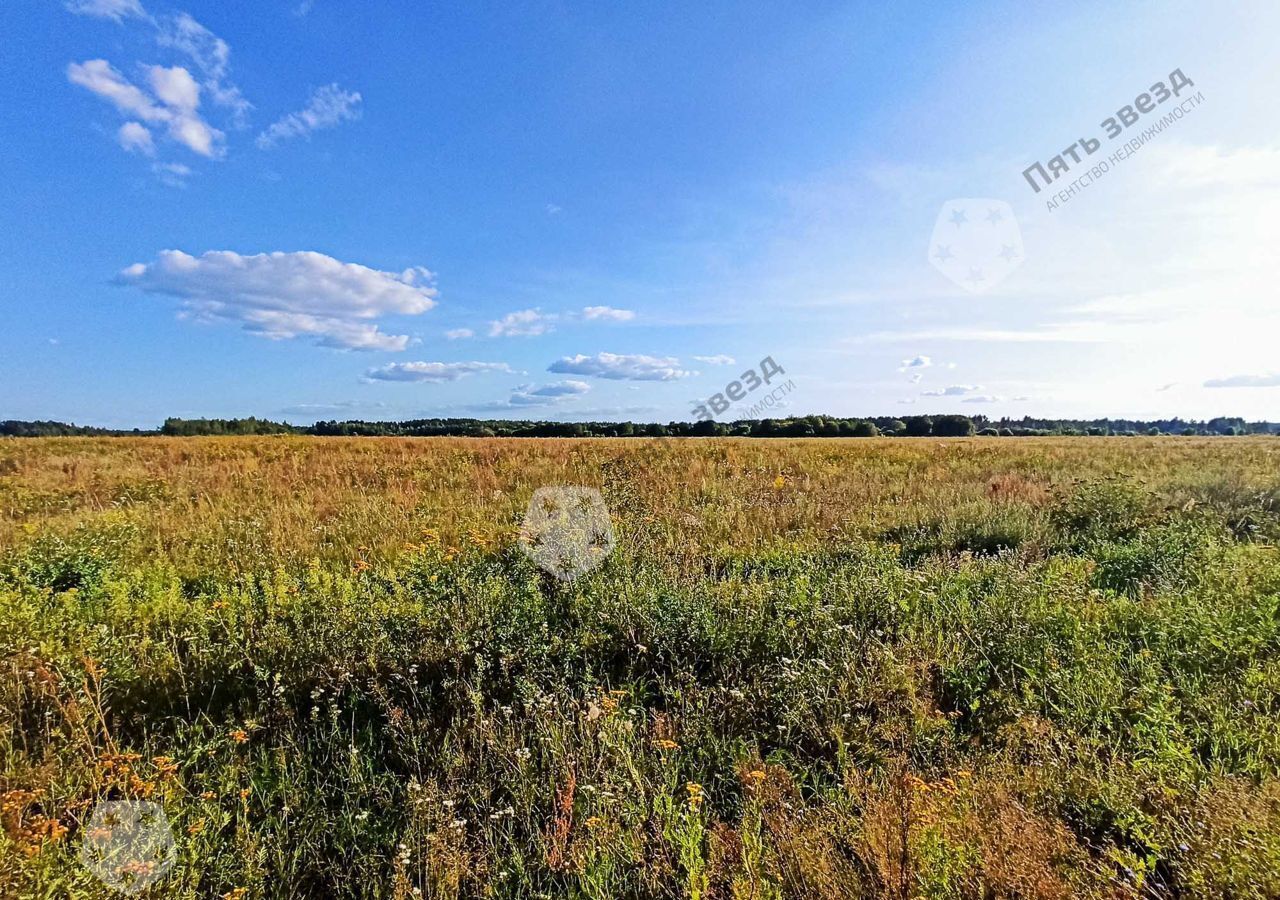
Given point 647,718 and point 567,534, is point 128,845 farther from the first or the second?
point 567,534

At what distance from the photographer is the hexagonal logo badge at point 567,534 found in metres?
5.55

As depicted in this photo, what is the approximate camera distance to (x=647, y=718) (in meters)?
3.45

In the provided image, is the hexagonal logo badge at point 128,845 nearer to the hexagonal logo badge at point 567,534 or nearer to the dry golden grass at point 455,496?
the hexagonal logo badge at point 567,534

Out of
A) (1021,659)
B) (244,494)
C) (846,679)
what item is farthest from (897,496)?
(244,494)

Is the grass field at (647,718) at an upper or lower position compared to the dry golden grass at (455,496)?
lower

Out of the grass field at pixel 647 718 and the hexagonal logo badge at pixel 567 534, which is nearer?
the grass field at pixel 647 718

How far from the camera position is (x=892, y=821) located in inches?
95.7

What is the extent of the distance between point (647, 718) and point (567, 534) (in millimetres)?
3254

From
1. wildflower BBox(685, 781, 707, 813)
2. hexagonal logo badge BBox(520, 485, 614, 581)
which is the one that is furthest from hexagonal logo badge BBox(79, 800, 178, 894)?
hexagonal logo badge BBox(520, 485, 614, 581)

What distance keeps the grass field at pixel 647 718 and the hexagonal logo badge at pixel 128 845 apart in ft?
0.15

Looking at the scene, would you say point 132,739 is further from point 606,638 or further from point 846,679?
point 846,679

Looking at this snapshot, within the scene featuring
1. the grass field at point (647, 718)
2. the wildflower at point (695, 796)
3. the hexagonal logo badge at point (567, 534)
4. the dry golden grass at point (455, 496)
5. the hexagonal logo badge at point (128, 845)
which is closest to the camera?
the hexagonal logo badge at point (128, 845)

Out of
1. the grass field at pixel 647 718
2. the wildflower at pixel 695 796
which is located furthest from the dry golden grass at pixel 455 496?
the wildflower at pixel 695 796

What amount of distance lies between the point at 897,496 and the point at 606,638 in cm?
836
